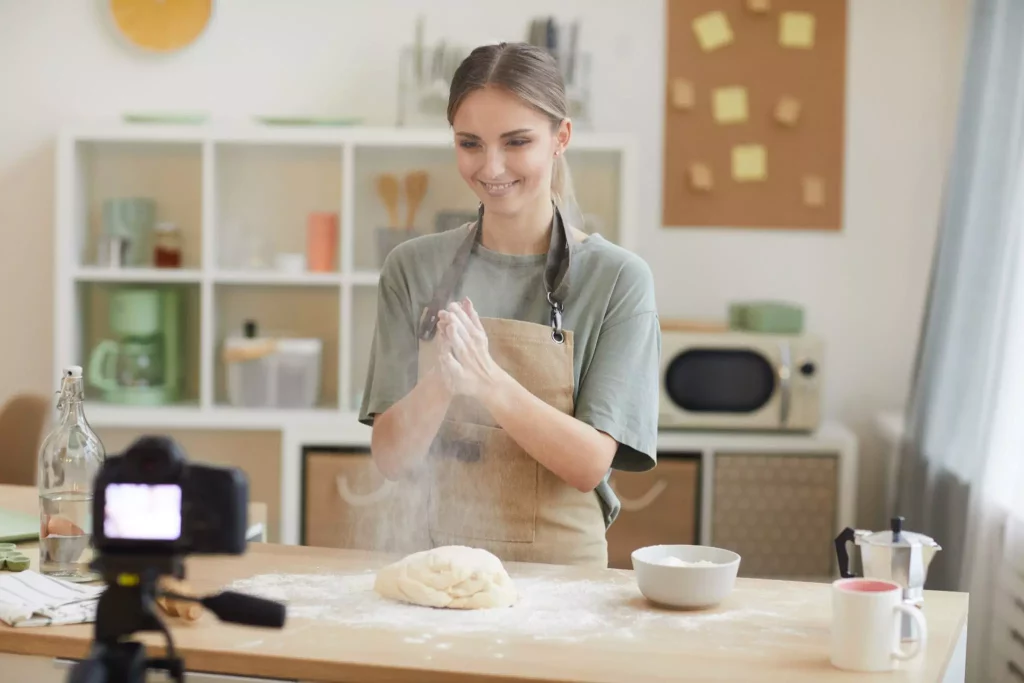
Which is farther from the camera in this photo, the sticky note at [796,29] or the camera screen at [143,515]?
the sticky note at [796,29]

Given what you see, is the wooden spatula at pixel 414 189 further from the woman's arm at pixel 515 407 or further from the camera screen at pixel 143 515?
the camera screen at pixel 143 515

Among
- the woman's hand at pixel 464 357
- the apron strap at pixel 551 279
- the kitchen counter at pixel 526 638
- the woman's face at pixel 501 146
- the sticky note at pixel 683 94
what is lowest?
the kitchen counter at pixel 526 638

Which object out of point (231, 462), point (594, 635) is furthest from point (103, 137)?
point (594, 635)

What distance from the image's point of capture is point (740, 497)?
3.61 m

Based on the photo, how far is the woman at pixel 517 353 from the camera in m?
1.92

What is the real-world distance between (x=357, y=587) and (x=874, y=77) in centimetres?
292

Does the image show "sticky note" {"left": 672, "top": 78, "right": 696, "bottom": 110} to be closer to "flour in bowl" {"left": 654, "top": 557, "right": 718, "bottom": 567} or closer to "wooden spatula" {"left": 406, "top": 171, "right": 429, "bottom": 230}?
"wooden spatula" {"left": 406, "top": 171, "right": 429, "bottom": 230}

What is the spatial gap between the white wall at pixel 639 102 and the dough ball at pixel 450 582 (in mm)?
2494

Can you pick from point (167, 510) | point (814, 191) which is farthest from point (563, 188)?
point (814, 191)

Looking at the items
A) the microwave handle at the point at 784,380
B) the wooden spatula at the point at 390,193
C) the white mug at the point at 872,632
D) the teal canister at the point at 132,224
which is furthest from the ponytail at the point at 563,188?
the teal canister at the point at 132,224

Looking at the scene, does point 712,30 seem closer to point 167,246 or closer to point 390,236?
Answer: point 390,236

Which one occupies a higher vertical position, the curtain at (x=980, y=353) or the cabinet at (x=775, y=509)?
the curtain at (x=980, y=353)

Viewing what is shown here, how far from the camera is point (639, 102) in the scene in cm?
404

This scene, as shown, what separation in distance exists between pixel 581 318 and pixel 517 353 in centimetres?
12
